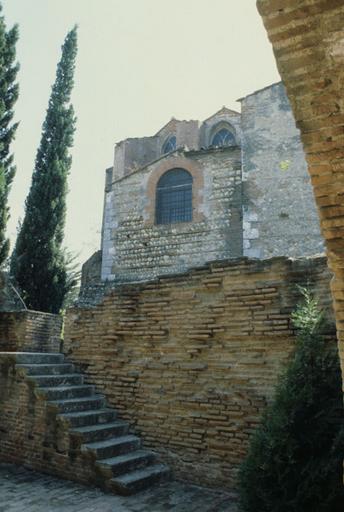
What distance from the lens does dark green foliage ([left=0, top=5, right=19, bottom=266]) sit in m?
13.4

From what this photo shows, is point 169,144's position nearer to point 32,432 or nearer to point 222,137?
point 222,137

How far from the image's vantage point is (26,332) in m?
8.20

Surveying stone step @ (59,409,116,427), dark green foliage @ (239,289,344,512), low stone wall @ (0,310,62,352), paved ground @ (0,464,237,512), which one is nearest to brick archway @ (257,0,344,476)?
dark green foliage @ (239,289,344,512)

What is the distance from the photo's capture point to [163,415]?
5719mm

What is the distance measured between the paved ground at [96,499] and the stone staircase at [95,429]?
187 millimetres

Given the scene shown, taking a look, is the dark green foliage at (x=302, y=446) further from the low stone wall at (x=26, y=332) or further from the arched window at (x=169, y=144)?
the arched window at (x=169, y=144)

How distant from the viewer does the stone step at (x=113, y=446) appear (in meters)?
5.21

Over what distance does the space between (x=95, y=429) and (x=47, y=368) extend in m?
1.55

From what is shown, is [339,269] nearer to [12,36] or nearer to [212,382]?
[212,382]

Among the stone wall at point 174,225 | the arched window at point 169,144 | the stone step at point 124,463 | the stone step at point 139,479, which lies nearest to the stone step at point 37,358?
the stone step at point 124,463

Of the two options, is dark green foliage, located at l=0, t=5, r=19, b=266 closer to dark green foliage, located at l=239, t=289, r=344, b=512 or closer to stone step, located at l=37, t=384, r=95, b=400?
stone step, located at l=37, t=384, r=95, b=400

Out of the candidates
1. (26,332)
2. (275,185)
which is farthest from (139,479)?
(275,185)

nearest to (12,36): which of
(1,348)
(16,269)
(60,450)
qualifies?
(16,269)

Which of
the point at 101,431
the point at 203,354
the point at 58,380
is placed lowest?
the point at 101,431
